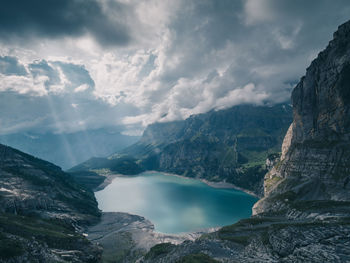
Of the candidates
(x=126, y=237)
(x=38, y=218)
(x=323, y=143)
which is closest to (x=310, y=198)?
(x=323, y=143)

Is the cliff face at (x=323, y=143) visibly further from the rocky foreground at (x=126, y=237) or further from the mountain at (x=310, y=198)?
the rocky foreground at (x=126, y=237)

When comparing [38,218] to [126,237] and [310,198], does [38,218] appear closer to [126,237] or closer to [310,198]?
[126,237]

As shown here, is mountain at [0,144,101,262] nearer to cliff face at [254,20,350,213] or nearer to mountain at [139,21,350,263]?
mountain at [139,21,350,263]

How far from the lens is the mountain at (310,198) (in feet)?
175

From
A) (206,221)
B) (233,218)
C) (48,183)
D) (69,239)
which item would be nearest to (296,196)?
(233,218)

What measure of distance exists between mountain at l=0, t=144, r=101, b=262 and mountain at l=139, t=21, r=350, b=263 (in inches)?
1297

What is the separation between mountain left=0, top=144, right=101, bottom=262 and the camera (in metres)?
58.2

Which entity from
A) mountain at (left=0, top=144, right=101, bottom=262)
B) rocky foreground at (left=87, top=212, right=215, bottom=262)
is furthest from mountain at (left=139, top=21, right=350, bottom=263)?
mountain at (left=0, top=144, right=101, bottom=262)

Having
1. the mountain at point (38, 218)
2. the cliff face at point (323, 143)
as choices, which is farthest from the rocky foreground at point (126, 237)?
the cliff face at point (323, 143)

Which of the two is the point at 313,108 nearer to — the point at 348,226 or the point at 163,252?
the point at 348,226

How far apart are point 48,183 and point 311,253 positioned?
186449mm

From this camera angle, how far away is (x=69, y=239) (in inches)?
3246

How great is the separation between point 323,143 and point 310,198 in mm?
47421

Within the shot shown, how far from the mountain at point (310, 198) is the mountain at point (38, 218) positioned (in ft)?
108
